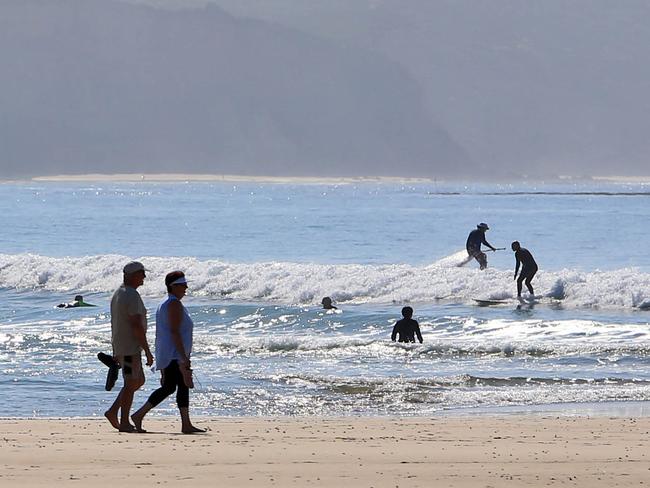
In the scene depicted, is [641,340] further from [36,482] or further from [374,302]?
[36,482]

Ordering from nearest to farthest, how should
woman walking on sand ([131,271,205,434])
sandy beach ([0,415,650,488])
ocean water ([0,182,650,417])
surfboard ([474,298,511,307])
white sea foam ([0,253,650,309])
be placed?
sandy beach ([0,415,650,488])
woman walking on sand ([131,271,205,434])
ocean water ([0,182,650,417])
surfboard ([474,298,511,307])
white sea foam ([0,253,650,309])

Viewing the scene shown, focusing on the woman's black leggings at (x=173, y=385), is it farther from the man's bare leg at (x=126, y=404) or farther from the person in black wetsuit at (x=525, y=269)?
the person in black wetsuit at (x=525, y=269)

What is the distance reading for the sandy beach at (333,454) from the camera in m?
8.94

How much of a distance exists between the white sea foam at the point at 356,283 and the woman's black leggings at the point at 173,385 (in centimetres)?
1759

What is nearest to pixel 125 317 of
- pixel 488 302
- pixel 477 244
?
pixel 488 302

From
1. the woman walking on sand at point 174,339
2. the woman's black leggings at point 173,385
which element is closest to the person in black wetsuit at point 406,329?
the woman's black leggings at point 173,385

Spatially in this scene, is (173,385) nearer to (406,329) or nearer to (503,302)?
(406,329)

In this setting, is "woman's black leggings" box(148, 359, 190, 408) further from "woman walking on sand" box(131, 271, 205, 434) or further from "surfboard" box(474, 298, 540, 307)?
"surfboard" box(474, 298, 540, 307)

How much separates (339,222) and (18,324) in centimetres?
5761

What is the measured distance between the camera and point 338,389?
15414mm

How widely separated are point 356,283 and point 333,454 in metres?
21.6

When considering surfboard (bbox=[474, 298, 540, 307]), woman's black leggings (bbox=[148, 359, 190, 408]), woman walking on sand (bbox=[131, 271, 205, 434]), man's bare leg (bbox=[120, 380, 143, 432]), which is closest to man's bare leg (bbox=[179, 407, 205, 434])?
woman's black leggings (bbox=[148, 359, 190, 408])

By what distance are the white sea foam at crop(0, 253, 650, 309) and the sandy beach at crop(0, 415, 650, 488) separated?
646 inches

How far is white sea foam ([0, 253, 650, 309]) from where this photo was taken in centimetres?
2856
